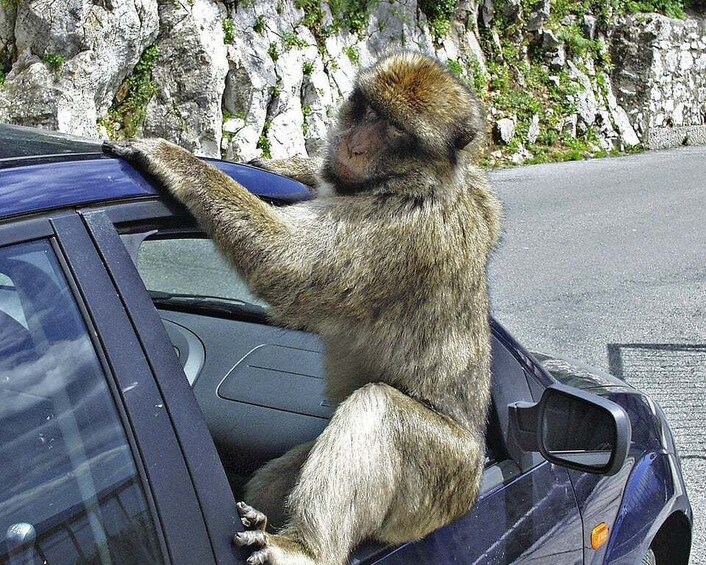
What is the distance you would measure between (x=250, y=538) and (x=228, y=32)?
11577 mm

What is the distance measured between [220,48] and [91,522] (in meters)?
11.4

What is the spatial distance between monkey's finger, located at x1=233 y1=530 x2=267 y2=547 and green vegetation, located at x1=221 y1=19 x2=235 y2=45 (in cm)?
1142

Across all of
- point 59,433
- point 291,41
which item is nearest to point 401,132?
point 59,433

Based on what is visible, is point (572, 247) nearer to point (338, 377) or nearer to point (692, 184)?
point (692, 184)

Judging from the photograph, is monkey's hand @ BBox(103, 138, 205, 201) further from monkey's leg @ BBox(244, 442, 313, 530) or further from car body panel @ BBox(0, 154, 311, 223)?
monkey's leg @ BBox(244, 442, 313, 530)

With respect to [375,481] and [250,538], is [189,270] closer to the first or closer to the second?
[375,481]

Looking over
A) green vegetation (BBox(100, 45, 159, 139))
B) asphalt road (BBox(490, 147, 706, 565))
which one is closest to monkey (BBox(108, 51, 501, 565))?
asphalt road (BBox(490, 147, 706, 565))

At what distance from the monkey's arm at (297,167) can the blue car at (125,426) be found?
0.67m

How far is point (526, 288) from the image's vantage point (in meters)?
7.84

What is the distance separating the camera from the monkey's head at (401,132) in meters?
2.77

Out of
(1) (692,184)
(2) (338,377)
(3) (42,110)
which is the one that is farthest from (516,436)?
(1) (692,184)

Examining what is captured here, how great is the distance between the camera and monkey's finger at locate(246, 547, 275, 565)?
1604 millimetres

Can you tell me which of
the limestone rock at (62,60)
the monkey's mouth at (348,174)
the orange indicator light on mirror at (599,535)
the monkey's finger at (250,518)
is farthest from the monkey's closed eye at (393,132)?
the limestone rock at (62,60)

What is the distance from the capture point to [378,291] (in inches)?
98.0
